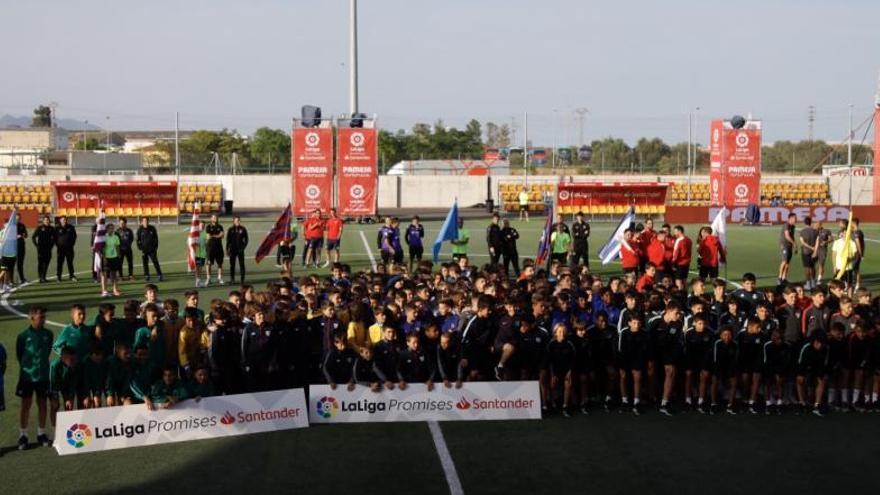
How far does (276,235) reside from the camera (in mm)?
24328

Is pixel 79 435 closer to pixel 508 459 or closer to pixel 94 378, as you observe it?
pixel 94 378

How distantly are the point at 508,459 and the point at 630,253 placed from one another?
12131 mm

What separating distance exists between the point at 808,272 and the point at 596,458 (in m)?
14.8

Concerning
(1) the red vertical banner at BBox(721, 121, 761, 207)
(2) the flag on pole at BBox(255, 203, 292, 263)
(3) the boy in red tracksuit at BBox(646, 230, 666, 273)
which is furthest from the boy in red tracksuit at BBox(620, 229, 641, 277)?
(1) the red vertical banner at BBox(721, 121, 761, 207)

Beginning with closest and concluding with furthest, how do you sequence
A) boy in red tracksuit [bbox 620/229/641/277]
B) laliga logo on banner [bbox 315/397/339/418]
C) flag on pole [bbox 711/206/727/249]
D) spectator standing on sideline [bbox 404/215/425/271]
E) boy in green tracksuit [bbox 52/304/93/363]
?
boy in green tracksuit [bbox 52/304/93/363] → laliga logo on banner [bbox 315/397/339/418] → boy in red tracksuit [bbox 620/229/641/277] → flag on pole [bbox 711/206/727/249] → spectator standing on sideline [bbox 404/215/425/271]

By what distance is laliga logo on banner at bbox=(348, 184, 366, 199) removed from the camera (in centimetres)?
4062

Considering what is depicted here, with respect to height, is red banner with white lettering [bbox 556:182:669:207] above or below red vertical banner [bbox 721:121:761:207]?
below

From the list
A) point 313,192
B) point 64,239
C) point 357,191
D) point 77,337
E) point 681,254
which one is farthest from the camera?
point 357,191

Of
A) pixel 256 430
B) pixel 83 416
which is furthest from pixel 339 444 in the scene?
pixel 83 416

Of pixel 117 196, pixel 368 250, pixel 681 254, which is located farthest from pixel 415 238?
pixel 117 196

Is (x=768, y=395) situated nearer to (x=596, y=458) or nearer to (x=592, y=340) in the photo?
(x=592, y=340)

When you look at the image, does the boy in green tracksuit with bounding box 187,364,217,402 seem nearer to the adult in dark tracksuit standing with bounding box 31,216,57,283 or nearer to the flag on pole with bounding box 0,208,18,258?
the flag on pole with bounding box 0,208,18,258

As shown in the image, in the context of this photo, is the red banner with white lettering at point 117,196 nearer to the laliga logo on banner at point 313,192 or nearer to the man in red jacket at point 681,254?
the laliga logo on banner at point 313,192

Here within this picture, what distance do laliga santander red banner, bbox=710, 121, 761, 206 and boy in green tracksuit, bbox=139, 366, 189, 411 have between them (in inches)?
1415
